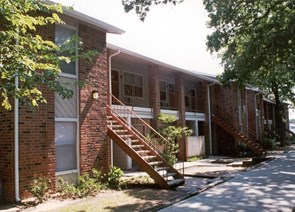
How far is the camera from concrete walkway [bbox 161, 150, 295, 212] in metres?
9.13

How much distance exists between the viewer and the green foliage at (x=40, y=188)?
9.93 meters

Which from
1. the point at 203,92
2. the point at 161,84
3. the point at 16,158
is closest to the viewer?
the point at 16,158

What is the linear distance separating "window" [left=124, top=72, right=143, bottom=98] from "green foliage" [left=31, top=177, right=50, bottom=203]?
1051 centimetres

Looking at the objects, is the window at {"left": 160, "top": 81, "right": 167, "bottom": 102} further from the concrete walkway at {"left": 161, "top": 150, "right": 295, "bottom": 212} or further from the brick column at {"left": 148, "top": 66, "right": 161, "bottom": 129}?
the concrete walkway at {"left": 161, "top": 150, "right": 295, "bottom": 212}

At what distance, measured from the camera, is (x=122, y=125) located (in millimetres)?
14219

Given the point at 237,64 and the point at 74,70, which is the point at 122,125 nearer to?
the point at 74,70

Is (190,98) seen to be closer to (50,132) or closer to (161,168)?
(161,168)

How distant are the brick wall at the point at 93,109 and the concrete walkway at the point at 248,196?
3.99 m

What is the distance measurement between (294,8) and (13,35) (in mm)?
Result: 11298

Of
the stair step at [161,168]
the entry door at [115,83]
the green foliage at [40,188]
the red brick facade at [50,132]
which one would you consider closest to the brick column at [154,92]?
the entry door at [115,83]

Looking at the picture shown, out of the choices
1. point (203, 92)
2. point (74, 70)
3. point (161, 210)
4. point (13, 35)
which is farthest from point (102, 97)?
point (203, 92)

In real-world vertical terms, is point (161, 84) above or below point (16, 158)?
above

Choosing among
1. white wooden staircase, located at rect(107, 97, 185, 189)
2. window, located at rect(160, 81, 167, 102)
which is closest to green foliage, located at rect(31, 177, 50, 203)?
white wooden staircase, located at rect(107, 97, 185, 189)

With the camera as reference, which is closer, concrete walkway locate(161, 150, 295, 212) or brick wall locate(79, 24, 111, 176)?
concrete walkway locate(161, 150, 295, 212)
